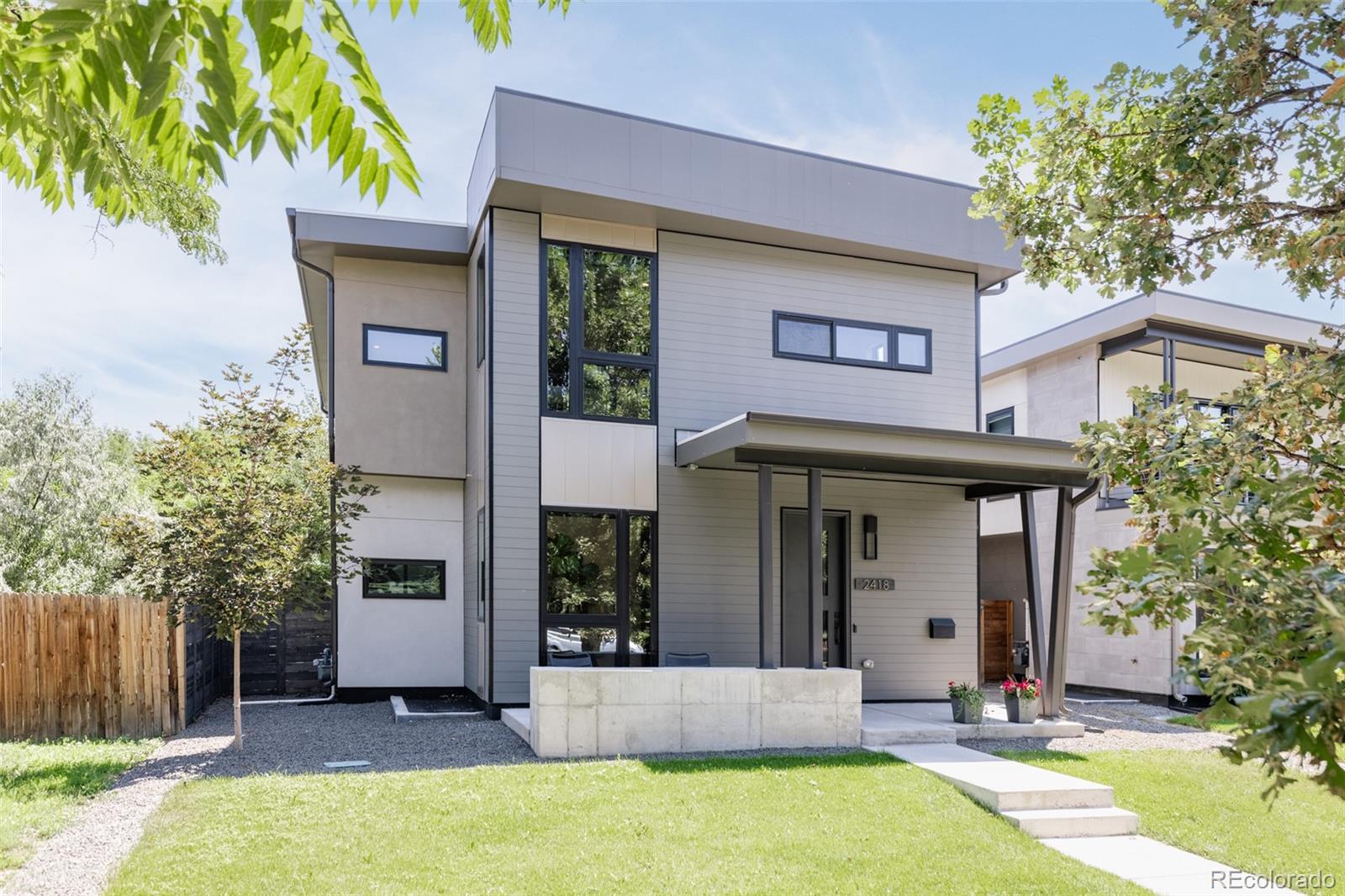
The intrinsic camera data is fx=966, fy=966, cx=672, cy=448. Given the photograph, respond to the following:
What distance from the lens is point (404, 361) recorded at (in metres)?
12.9

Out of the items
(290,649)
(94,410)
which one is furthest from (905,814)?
(94,410)

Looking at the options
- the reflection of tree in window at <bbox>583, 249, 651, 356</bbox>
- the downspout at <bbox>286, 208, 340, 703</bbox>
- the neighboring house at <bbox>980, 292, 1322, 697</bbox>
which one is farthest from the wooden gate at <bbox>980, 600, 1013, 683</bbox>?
the downspout at <bbox>286, 208, 340, 703</bbox>

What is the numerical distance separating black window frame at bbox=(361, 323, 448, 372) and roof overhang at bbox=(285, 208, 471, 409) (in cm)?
91

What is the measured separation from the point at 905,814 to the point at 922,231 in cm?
808

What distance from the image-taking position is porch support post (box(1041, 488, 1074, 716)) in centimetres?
1106

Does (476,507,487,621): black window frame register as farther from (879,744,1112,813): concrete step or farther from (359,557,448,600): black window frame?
(879,744,1112,813): concrete step

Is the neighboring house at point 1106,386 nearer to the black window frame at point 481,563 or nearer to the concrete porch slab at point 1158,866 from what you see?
the concrete porch slab at point 1158,866

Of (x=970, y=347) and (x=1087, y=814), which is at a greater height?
(x=970, y=347)

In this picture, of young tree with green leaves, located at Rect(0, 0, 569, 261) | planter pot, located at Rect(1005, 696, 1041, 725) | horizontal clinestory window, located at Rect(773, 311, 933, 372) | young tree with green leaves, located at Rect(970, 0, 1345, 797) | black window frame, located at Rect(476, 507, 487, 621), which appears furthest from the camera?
horizontal clinestory window, located at Rect(773, 311, 933, 372)

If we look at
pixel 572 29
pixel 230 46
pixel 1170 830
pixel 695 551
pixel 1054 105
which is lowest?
pixel 1170 830

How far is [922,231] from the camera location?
12.7 m

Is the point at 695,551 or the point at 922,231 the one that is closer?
the point at 695,551

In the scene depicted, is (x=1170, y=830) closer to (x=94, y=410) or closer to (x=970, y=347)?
(x=970, y=347)

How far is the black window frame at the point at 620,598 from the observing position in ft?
35.5
